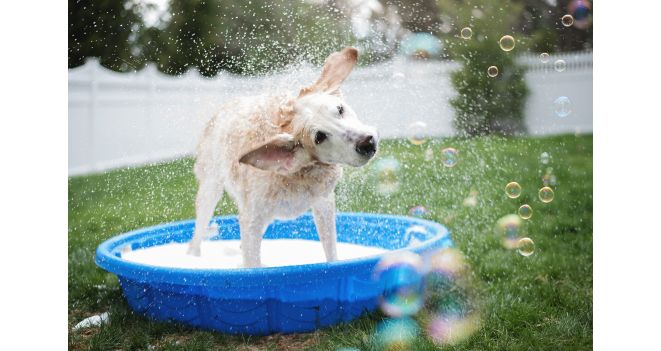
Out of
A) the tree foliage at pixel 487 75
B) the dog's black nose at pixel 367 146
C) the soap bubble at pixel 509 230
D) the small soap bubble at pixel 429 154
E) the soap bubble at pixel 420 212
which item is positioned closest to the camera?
the dog's black nose at pixel 367 146

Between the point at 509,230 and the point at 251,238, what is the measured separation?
1.59 meters

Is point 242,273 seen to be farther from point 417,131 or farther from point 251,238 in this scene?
point 417,131

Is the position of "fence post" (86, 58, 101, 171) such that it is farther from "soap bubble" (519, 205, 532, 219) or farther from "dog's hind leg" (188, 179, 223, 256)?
"soap bubble" (519, 205, 532, 219)

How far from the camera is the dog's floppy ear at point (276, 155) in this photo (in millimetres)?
1815

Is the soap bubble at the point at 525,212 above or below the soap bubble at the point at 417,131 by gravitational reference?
below

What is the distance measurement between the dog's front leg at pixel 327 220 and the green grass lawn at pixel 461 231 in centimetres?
28

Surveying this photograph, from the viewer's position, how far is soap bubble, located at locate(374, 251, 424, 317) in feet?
6.70

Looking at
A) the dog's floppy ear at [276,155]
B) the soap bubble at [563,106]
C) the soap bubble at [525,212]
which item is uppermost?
the soap bubble at [563,106]

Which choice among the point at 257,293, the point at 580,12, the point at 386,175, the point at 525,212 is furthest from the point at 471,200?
the point at 257,293

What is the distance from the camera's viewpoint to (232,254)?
276 centimetres

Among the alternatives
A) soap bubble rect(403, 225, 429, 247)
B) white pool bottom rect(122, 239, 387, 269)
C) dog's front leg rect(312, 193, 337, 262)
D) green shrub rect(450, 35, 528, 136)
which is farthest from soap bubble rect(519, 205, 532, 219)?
dog's front leg rect(312, 193, 337, 262)

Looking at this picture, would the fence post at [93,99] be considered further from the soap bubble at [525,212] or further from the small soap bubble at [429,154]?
the small soap bubble at [429,154]

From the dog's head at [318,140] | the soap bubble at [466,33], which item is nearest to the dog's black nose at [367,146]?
the dog's head at [318,140]
